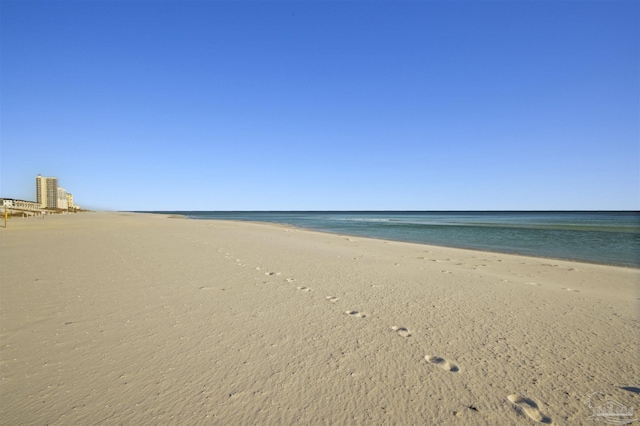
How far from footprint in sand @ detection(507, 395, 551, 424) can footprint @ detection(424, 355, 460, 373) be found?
1.76ft

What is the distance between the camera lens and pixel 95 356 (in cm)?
315

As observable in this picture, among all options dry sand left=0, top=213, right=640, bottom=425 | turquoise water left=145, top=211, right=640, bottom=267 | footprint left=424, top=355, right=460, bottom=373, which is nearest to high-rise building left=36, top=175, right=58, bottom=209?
turquoise water left=145, top=211, right=640, bottom=267

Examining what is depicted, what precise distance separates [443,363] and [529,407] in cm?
81

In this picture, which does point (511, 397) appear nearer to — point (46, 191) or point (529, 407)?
point (529, 407)

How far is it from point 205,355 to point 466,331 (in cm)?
352

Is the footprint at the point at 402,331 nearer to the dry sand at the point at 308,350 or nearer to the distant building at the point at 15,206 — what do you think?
the dry sand at the point at 308,350

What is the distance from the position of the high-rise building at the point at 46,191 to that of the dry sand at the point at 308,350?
144 m

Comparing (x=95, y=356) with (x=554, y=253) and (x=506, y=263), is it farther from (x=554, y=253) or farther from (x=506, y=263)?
(x=554, y=253)

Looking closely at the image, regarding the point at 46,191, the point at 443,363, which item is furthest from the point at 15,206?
the point at 443,363

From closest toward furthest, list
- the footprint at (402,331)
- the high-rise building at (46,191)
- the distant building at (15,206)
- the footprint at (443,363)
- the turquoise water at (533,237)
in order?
1. the footprint at (443,363)
2. the footprint at (402,331)
3. the turquoise water at (533,237)
4. the distant building at (15,206)
5. the high-rise building at (46,191)

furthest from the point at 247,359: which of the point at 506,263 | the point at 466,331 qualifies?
the point at 506,263

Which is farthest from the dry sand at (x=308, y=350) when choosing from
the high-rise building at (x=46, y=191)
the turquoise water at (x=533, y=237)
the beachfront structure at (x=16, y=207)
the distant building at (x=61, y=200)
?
the high-rise building at (x=46, y=191)

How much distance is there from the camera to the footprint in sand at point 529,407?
2355mm

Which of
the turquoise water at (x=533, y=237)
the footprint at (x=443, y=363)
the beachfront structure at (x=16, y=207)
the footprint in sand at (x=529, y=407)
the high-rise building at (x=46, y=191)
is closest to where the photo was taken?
the footprint in sand at (x=529, y=407)
